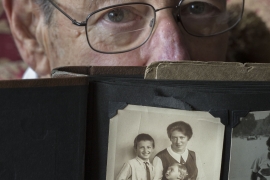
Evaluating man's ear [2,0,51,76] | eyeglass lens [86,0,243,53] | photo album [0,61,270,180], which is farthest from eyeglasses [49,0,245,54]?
photo album [0,61,270,180]

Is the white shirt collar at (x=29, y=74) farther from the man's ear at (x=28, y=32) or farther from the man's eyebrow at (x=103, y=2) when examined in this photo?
the man's eyebrow at (x=103, y=2)

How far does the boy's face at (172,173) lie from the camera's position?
51 cm

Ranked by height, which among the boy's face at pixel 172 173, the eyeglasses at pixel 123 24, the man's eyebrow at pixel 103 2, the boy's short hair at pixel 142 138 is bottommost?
the boy's face at pixel 172 173

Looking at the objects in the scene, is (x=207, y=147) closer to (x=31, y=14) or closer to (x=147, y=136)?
(x=147, y=136)

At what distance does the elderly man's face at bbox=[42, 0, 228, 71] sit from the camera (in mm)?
964

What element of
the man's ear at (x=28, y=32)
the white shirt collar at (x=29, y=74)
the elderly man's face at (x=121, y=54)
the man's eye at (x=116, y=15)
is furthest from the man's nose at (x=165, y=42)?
the white shirt collar at (x=29, y=74)

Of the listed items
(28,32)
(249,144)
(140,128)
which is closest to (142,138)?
(140,128)

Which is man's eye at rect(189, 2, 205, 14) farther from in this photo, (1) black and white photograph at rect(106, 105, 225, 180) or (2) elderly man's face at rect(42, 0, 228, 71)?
(1) black and white photograph at rect(106, 105, 225, 180)

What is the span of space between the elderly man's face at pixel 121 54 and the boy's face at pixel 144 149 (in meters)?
0.46

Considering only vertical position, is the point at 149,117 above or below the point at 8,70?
below

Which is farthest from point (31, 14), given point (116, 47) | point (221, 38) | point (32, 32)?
point (221, 38)

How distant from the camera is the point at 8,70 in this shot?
1660mm

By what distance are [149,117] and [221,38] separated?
70cm

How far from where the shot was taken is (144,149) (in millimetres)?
517
